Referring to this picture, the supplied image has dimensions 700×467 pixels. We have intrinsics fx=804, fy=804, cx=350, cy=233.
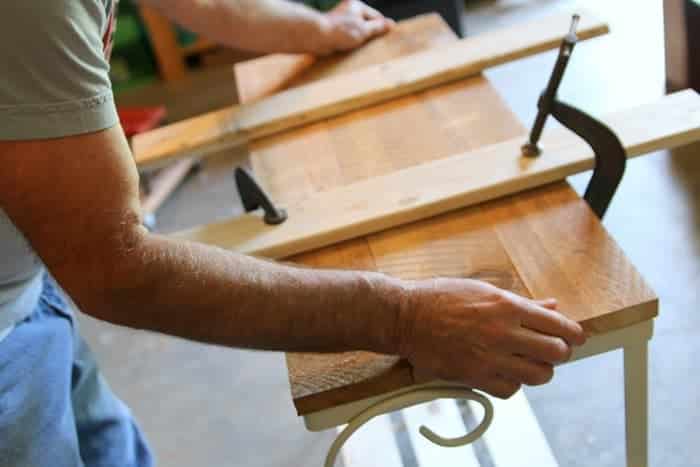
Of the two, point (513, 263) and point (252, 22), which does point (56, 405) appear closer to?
point (513, 263)

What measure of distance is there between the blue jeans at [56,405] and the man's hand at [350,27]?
640mm

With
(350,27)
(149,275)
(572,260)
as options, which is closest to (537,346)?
(572,260)

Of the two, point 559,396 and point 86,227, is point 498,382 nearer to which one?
point 86,227

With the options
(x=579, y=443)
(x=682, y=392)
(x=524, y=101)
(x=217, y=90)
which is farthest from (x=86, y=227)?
(x=217, y=90)

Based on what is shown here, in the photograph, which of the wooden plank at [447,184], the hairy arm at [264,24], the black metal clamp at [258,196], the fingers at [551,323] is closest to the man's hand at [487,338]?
the fingers at [551,323]

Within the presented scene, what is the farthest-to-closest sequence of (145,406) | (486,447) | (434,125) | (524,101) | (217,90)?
(217,90)
(524,101)
(145,406)
(486,447)
(434,125)

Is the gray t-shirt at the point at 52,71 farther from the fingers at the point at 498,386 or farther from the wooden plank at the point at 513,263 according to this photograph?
the fingers at the point at 498,386

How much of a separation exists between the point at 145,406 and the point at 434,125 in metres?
1.10

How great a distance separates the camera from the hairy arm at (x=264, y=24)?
1.41 metres

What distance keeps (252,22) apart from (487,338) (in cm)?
85

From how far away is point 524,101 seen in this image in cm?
245

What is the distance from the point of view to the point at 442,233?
0.96m

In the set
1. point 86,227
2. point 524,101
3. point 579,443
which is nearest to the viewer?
point 86,227

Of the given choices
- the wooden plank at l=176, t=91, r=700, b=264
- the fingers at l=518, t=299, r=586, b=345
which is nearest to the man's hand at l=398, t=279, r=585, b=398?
the fingers at l=518, t=299, r=586, b=345
